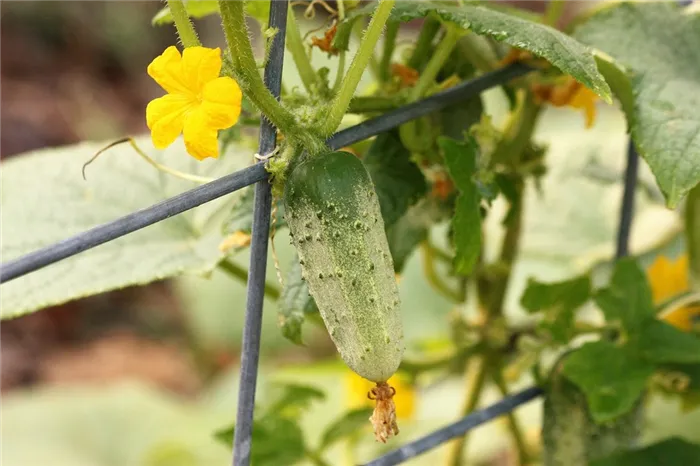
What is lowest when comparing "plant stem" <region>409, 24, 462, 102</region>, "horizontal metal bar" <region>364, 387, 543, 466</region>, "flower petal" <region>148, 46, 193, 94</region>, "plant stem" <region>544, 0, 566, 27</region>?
"horizontal metal bar" <region>364, 387, 543, 466</region>

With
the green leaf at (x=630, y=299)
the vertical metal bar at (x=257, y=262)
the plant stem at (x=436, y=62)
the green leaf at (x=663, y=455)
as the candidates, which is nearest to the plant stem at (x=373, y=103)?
the plant stem at (x=436, y=62)

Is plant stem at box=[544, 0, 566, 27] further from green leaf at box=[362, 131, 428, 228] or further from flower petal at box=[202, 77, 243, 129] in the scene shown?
flower petal at box=[202, 77, 243, 129]

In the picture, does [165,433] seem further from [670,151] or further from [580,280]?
[670,151]

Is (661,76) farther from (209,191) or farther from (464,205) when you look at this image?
(209,191)

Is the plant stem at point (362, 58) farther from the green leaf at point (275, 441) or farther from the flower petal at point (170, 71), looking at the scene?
the green leaf at point (275, 441)

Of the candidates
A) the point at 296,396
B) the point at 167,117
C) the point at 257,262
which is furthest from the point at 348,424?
the point at 167,117

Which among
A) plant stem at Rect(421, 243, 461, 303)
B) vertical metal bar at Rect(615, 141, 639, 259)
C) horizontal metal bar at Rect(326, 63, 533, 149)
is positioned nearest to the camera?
horizontal metal bar at Rect(326, 63, 533, 149)

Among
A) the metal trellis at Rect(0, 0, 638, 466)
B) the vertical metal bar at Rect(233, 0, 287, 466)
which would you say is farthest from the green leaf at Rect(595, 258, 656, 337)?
the vertical metal bar at Rect(233, 0, 287, 466)
